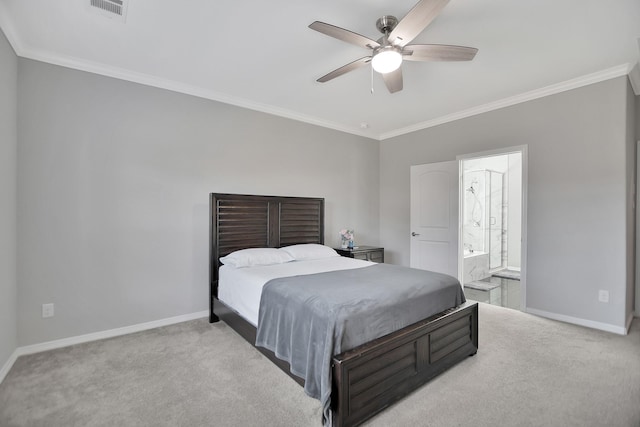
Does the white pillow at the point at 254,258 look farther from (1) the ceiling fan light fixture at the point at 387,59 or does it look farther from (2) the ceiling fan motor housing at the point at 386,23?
(2) the ceiling fan motor housing at the point at 386,23

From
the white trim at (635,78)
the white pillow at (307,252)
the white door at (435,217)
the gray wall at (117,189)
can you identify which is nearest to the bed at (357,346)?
the gray wall at (117,189)

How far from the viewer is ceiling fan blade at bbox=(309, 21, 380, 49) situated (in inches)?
71.0

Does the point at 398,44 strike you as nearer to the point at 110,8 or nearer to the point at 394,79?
the point at 394,79

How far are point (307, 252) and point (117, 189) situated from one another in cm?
207

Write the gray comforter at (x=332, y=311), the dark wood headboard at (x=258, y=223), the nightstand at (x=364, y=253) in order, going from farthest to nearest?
the nightstand at (x=364, y=253) → the dark wood headboard at (x=258, y=223) → the gray comforter at (x=332, y=311)

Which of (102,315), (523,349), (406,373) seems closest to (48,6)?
(102,315)

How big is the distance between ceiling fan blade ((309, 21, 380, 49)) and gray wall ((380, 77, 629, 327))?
2.60m

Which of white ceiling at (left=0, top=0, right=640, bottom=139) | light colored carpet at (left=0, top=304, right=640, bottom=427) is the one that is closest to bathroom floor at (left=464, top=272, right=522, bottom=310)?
light colored carpet at (left=0, top=304, right=640, bottom=427)

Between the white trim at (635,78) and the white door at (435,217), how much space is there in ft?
→ 6.07

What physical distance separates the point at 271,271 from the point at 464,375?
1.77m

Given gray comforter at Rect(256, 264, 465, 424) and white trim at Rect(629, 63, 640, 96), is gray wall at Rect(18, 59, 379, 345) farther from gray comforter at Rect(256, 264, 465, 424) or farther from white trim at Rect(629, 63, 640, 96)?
white trim at Rect(629, 63, 640, 96)

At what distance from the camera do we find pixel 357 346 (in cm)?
180

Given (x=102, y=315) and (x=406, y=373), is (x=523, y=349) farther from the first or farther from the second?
(x=102, y=315)

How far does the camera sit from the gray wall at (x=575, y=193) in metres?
2.98
